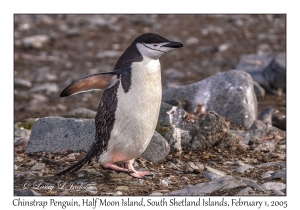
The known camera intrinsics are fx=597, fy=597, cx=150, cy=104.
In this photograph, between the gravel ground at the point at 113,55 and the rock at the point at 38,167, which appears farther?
the gravel ground at the point at 113,55

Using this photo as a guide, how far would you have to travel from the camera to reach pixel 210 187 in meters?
5.18

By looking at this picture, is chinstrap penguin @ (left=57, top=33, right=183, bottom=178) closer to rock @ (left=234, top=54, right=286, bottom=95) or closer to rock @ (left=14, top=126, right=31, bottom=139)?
rock @ (left=14, top=126, right=31, bottom=139)

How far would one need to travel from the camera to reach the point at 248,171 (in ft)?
19.7

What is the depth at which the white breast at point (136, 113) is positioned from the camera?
5297 mm

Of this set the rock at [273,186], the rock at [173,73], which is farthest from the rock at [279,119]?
the rock at [173,73]

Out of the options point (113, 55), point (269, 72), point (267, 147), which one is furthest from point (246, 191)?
point (113, 55)

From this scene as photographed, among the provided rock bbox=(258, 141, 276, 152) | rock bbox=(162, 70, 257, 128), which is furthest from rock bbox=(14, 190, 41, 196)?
rock bbox=(162, 70, 257, 128)

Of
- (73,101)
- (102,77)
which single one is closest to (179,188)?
(102,77)

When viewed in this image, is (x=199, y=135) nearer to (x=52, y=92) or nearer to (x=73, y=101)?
(x=73, y=101)

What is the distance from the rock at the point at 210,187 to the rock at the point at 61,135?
5.10ft

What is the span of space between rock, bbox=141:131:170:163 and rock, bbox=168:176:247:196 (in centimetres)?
94

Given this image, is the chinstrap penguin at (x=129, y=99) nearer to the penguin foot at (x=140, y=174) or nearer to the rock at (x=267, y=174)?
the penguin foot at (x=140, y=174)

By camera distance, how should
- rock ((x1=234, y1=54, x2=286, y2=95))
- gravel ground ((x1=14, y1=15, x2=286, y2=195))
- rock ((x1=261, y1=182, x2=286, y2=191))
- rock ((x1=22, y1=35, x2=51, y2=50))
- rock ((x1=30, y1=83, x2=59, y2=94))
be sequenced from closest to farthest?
1. rock ((x1=261, y1=182, x2=286, y2=191))
2. gravel ground ((x1=14, y1=15, x2=286, y2=195))
3. rock ((x1=234, y1=54, x2=286, y2=95))
4. rock ((x1=30, y1=83, x2=59, y2=94))
5. rock ((x1=22, y1=35, x2=51, y2=50))

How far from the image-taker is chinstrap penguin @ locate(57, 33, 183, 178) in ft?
17.3
